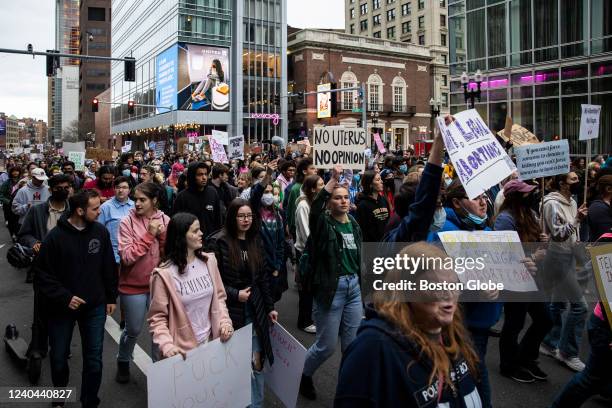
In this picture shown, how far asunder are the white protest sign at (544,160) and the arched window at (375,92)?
59.7 meters

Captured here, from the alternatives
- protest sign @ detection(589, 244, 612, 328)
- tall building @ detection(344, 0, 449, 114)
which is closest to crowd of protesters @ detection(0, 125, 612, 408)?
protest sign @ detection(589, 244, 612, 328)

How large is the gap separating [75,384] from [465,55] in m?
27.6

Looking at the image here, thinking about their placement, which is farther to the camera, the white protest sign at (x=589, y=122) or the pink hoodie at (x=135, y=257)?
the white protest sign at (x=589, y=122)

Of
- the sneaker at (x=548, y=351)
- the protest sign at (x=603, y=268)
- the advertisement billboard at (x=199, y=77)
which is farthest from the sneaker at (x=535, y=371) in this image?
the advertisement billboard at (x=199, y=77)

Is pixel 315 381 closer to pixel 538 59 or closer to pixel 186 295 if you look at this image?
pixel 186 295

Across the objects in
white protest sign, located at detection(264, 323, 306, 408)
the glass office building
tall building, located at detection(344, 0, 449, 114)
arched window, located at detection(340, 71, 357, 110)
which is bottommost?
white protest sign, located at detection(264, 323, 306, 408)

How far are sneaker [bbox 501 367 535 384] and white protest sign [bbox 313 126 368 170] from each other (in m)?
2.65

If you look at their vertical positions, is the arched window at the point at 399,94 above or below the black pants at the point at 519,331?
above

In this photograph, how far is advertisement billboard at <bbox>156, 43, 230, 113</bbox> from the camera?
196ft

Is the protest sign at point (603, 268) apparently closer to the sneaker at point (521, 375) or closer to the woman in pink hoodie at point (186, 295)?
the sneaker at point (521, 375)

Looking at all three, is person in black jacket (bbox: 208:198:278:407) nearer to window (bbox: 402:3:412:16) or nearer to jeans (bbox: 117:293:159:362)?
jeans (bbox: 117:293:159:362)

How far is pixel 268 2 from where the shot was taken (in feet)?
210

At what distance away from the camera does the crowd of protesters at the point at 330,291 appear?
→ 215cm

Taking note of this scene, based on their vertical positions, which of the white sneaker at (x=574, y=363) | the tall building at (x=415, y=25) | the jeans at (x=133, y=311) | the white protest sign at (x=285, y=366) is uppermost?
the tall building at (x=415, y=25)
